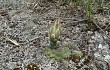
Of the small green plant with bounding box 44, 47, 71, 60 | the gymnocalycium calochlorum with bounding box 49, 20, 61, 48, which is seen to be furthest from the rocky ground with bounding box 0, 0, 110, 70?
the gymnocalycium calochlorum with bounding box 49, 20, 61, 48

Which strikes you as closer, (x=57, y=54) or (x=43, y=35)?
(x=57, y=54)

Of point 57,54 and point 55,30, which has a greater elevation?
point 55,30

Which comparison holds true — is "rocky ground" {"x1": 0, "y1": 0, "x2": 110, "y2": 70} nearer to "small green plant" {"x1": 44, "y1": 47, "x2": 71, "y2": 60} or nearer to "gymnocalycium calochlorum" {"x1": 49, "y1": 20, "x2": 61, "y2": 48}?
"small green plant" {"x1": 44, "y1": 47, "x2": 71, "y2": 60}

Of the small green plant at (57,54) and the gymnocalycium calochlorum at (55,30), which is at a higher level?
the gymnocalycium calochlorum at (55,30)

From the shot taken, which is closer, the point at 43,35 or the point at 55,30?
the point at 55,30

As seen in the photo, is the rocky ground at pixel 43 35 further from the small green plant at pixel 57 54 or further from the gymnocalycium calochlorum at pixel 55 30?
the gymnocalycium calochlorum at pixel 55 30

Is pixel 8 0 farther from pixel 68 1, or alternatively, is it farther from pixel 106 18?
pixel 106 18

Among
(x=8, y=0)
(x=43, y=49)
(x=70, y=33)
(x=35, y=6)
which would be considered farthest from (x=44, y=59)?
(x=8, y=0)

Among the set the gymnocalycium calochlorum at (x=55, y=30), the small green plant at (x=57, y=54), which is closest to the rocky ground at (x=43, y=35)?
the small green plant at (x=57, y=54)
